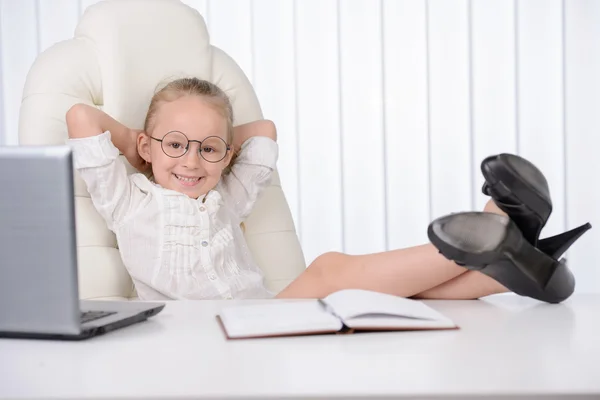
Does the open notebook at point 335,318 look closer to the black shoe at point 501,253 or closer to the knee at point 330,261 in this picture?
the black shoe at point 501,253

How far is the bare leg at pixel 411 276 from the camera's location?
1.20 metres

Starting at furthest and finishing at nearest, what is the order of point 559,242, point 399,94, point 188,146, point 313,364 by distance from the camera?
point 399,94 < point 188,146 < point 559,242 < point 313,364

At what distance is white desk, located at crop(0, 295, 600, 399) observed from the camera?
594 millimetres

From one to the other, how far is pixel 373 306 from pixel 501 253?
0.20m

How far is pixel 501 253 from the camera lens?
0.95 m

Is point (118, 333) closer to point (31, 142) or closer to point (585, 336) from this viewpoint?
point (585, 336)

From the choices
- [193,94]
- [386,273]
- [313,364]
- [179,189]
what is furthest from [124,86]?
[313,364]

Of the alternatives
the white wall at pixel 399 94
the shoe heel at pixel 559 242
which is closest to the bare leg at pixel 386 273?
the shoe heel at pixel 559 242

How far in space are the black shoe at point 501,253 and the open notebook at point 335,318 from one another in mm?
90

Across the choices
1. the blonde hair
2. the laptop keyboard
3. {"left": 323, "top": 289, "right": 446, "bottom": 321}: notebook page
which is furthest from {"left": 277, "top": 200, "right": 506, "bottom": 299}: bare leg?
the blonde hair

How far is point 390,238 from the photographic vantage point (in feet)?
8.54

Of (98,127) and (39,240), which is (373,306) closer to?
(39,240)

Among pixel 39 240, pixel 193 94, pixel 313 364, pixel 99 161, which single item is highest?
pixel 193 94

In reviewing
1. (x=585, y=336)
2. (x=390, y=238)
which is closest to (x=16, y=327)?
(x=585, y=336)
